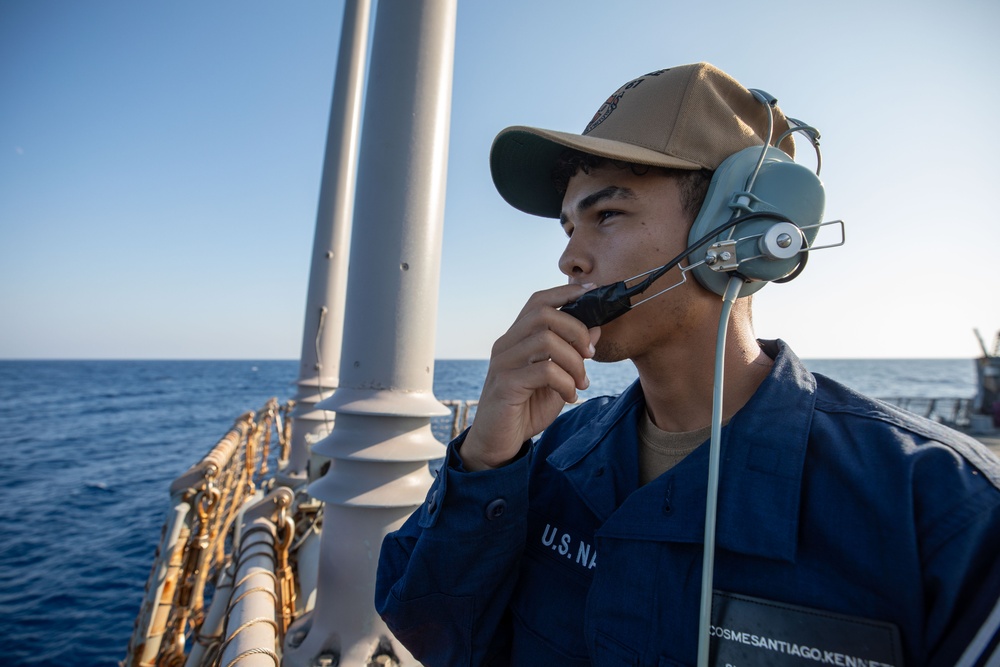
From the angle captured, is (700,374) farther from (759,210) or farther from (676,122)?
(676,122)

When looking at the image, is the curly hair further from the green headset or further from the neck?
the neck

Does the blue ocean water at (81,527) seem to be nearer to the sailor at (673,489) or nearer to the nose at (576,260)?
the sailor at (673,489)

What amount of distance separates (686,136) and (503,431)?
998 mm

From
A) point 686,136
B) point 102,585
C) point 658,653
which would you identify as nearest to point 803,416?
point 658,653

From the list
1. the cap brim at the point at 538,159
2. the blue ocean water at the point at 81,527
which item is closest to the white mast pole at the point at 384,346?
the cap brim at the point at 538,159

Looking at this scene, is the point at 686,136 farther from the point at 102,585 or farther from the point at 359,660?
the point at 102,585

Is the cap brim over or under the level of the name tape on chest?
over

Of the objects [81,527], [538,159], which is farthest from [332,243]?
[81,527]

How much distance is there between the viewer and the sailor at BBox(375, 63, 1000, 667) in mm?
905

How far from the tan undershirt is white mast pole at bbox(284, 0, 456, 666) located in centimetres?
115

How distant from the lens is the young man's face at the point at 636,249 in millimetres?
1374

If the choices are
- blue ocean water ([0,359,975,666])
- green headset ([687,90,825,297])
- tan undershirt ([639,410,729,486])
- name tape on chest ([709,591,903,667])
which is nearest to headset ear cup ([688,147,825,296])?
green headset ([687,90,825,297])

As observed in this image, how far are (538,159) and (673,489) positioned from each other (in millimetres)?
1224

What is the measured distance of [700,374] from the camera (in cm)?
147
